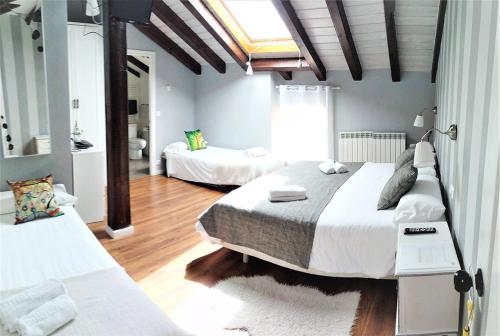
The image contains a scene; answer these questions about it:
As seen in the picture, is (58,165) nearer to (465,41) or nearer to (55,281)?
(55,281)

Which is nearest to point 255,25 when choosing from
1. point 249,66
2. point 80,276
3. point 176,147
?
point 249,66

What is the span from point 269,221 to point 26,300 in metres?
1.69

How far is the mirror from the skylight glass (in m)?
2.69

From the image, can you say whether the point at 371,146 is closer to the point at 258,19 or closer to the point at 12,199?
the point at 258,19

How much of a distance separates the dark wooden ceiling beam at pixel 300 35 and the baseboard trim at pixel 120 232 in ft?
9.04


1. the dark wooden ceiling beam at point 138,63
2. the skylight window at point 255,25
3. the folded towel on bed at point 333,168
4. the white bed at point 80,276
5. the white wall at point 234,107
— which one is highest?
the skylight window at point 255,25

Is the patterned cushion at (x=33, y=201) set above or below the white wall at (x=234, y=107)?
below

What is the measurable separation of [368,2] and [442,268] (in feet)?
10.4

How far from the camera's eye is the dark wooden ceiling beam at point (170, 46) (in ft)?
20.9

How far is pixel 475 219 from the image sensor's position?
1680 mm

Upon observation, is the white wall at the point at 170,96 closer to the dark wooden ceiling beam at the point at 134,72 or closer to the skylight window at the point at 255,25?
the skylight window at the point at 255,25

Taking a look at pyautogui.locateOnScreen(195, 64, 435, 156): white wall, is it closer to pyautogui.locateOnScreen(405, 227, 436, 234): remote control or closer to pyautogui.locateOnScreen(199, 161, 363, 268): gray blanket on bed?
pyautogui.locateOnScreen(199, 161, 363, 268): gray blanket on bed

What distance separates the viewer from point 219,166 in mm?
5977

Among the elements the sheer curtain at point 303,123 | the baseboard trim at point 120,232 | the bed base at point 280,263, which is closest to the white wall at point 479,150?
the bed base at point 280,263
